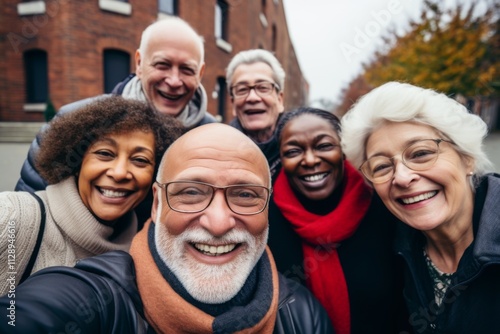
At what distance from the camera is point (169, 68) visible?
9.56 feet

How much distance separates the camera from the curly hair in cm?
197

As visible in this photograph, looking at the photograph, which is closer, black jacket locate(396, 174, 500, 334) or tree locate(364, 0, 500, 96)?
black jacket locate(396, 174, 500, 334)

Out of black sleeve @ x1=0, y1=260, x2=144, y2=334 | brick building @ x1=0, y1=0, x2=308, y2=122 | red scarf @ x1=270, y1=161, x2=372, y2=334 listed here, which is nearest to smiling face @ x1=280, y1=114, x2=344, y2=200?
red scarf @ x1=270, y1=161, x2=372, y2=334

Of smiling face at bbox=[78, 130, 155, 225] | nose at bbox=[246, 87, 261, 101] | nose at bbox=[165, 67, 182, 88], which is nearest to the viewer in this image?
smiling face at bbox=[78, 130, 155, 225]

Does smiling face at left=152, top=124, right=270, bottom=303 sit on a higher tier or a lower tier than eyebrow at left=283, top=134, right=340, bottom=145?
lower

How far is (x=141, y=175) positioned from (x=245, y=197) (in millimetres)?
671

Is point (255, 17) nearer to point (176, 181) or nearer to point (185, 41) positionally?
point (185, 41)

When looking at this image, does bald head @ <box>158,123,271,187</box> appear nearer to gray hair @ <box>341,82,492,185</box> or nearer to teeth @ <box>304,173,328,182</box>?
teeth @ <box>304,173,328,182</box>

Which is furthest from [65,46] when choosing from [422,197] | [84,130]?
[422,197]

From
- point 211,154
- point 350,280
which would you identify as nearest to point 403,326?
point 350,280

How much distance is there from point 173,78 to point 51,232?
5.37 ft

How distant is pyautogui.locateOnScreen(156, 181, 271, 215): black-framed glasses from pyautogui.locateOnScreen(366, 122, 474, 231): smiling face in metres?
0.80

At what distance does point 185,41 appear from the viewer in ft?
9.55

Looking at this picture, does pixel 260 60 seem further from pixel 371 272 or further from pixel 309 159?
pixel 371 272
